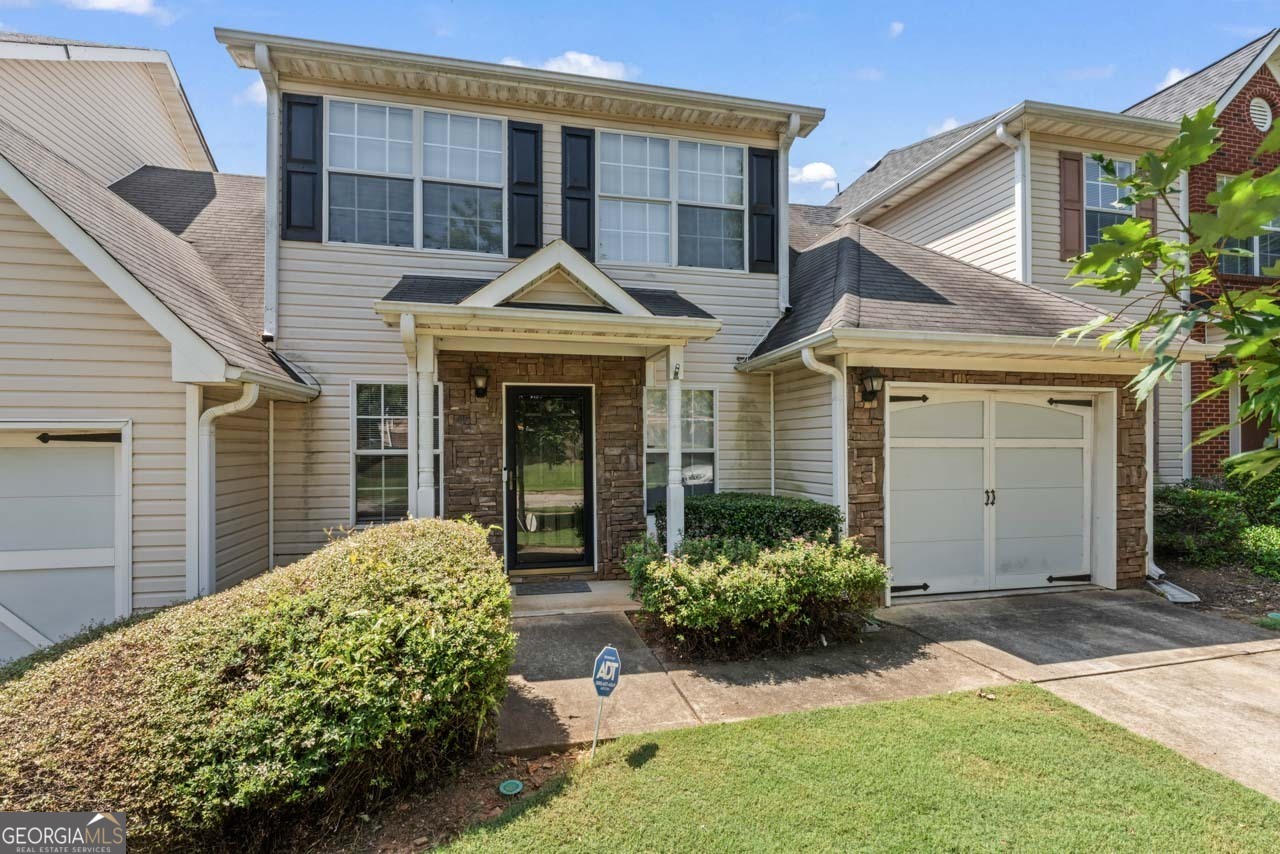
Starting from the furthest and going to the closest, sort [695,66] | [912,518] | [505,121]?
[695,66], [505,121], [912,518]

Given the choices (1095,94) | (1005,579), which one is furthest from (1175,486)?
(1095,94)

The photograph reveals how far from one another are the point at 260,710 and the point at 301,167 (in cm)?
605

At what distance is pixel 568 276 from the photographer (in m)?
6.32

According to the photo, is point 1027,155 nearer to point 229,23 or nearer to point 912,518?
point 912,518

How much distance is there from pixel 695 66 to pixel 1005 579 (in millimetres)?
7496

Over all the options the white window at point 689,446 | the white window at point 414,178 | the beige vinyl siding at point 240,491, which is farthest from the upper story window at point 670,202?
the beige vinyl siding at point 240,491

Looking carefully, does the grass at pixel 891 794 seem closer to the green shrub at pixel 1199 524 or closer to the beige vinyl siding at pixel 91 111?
the green shrub at pixel 1199 524

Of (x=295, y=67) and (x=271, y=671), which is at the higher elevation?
(x=295, y=67)

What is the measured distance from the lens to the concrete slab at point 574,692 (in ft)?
12.6

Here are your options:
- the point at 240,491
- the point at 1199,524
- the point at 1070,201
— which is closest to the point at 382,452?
the point at 240,491

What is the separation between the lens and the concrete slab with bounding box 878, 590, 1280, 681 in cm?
500

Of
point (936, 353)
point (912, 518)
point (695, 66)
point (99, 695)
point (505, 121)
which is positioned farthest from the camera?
point (695, 66)

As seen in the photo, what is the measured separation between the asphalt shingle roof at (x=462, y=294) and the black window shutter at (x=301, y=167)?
1175 mm

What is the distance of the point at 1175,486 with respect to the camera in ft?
28.9
